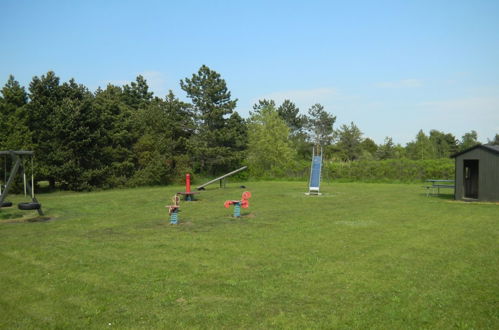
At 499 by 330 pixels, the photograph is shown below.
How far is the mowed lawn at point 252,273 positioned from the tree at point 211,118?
25.5 m

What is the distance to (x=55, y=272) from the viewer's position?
6.46 metres

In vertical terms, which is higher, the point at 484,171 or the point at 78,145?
the point at 78,145

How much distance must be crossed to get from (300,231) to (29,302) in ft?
20.8

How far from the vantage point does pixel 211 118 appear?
124ft

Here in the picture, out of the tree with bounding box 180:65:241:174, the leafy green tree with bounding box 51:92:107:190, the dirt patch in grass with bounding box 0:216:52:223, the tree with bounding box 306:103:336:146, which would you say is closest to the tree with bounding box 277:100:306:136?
the tree with bounding box 306:103:336:146

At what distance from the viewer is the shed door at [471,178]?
19.6m

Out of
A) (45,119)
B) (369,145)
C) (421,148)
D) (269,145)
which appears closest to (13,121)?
(45,119)

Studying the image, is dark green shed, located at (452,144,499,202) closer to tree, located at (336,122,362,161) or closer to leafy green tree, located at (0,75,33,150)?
leafy green tree, located at (0,75,33,150)

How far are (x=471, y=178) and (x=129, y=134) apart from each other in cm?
2188

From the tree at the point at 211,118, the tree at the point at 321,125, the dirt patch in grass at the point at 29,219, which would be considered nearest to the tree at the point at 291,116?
the tree at the point at 321,125

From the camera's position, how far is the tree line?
80.4 feet

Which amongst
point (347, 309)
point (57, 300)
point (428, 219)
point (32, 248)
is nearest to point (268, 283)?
point (347, 309)

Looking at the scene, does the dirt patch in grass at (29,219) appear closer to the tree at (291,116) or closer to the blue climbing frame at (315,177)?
the blue climbing frame at (315,177)

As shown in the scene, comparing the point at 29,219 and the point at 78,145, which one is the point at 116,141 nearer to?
the point at 78,145
